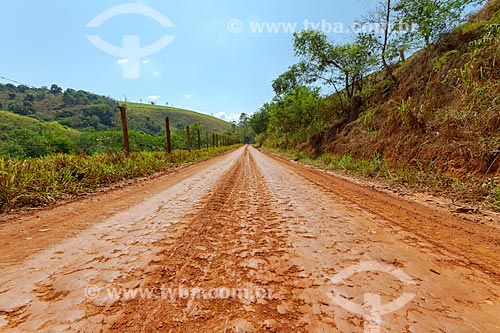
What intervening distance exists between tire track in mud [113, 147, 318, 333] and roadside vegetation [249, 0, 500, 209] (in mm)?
3346

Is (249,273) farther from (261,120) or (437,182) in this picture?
(261,120)

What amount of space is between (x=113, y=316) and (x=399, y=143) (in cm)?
690

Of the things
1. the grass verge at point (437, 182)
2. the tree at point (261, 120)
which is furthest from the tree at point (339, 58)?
the tree at point (261, 120)

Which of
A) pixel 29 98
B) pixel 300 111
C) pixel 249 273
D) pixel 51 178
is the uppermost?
pixel 29 98

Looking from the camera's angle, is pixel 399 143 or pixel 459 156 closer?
pixel 459 156

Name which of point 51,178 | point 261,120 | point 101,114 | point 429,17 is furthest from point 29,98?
point 429,17

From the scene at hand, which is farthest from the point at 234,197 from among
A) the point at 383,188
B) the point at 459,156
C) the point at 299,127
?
the point at 299,127

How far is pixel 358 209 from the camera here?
2664 millimetres

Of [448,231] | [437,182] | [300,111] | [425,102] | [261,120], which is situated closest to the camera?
[448,231]

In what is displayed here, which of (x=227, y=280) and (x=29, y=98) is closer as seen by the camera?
(x=227, y=280)

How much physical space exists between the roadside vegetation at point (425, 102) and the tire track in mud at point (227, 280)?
335cm

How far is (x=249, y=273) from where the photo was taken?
1.30m

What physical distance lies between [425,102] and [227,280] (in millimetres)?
7469

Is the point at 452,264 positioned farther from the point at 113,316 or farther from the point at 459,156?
the point at 459,156
